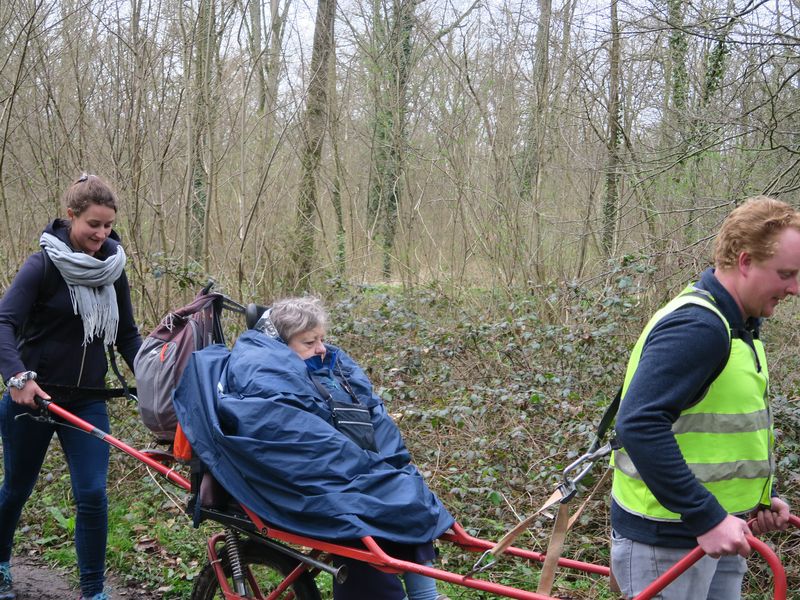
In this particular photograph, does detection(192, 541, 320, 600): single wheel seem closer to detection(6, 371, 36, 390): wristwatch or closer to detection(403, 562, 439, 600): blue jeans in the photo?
detection(403, 562, 439, 600): blue jeans

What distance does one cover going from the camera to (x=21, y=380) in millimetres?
3939

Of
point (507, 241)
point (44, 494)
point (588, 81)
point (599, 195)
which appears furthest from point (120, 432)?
point (588, 81)

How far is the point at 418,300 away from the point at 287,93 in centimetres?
301

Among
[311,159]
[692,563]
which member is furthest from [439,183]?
[692,563]

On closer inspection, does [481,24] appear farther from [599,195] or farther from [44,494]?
[44,494]

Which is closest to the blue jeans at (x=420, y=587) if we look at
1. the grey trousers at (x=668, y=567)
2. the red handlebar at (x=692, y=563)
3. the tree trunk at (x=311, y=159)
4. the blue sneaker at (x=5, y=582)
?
the grey trousers at (x=668, y=567)

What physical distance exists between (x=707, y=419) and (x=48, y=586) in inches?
173

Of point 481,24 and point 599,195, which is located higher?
point 481,24

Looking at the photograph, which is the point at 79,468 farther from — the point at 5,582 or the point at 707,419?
the point at 707,419

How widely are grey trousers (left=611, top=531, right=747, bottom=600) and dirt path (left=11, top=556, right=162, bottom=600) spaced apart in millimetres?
3411

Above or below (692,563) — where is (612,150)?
above

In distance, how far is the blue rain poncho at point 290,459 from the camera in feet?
10.2

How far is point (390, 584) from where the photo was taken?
3.58 metres

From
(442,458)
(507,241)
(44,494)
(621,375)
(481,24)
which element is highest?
(481,24)
